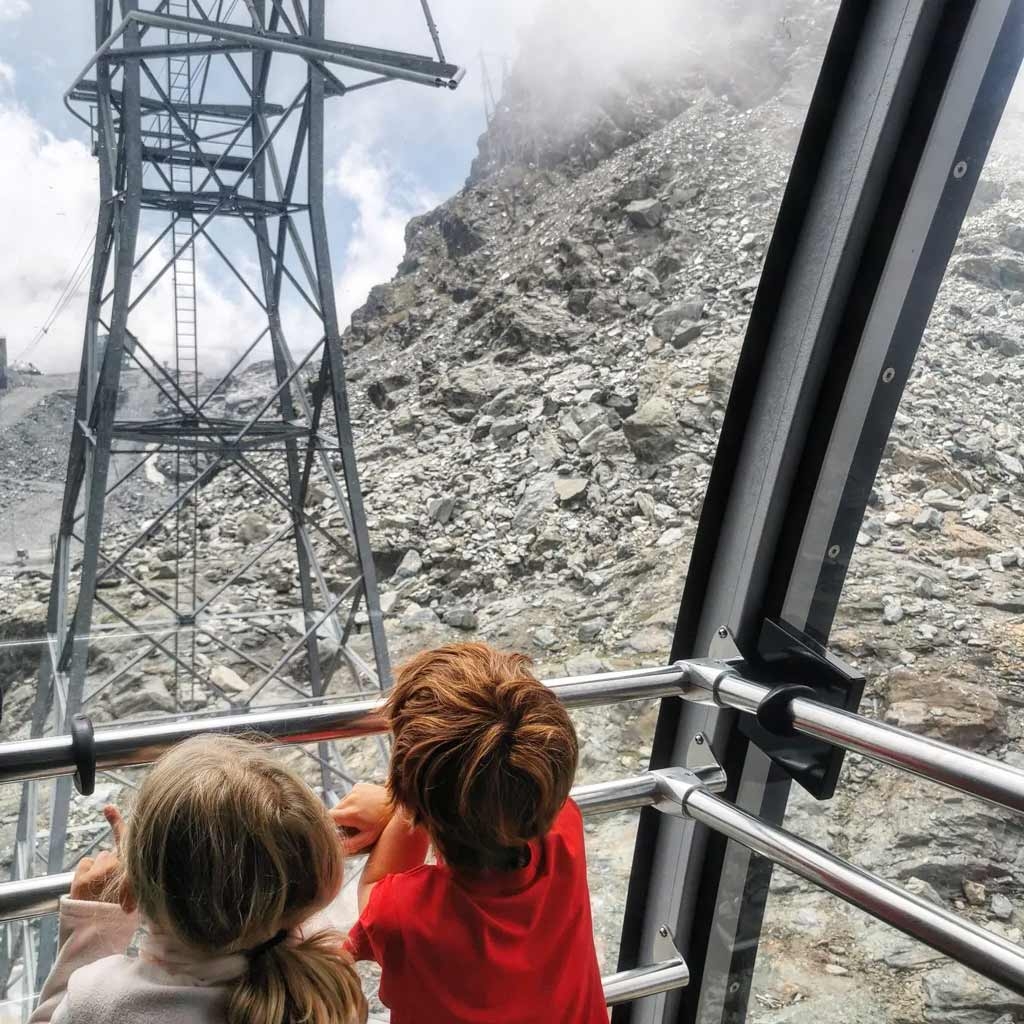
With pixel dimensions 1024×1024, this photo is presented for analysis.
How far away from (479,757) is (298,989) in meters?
0.17

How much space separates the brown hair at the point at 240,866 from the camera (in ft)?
1.52

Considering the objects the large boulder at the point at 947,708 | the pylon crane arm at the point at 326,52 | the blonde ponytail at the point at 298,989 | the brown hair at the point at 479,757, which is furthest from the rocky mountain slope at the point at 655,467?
the pylon crane arm at the point at 326,52

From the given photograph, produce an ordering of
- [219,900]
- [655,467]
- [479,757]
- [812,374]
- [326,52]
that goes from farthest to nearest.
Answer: [655,467] < [326,52] < [812,374] < [479,757] < [219,900]

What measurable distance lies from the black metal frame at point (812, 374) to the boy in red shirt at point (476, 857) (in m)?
0.36

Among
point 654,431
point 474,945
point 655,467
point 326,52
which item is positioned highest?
point 326,52

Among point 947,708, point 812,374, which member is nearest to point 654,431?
point 947,708

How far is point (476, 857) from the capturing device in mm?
602

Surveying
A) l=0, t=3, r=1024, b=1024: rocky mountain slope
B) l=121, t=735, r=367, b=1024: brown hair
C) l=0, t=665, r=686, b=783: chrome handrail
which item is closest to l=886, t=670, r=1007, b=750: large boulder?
l=0, t=3, r=1024, b=1024: rocky mountain slope

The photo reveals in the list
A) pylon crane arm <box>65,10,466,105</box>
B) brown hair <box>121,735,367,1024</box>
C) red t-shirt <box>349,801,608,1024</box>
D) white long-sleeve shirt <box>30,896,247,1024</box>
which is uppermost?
pylon crane arm <box>65,10,466,105</box>

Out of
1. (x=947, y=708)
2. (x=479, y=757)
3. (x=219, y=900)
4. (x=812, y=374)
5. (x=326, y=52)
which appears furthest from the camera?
(x=326, y=52)

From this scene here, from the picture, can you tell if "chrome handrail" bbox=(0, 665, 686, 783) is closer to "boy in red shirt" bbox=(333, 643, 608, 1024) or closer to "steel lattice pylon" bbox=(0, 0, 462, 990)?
"boy in red shirt" bbox=(333, 643, 608, 1024)

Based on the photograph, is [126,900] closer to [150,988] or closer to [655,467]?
[150,988]

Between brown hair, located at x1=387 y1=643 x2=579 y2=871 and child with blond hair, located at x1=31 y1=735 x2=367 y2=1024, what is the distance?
0.30ft

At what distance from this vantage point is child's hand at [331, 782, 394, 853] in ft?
2.15
